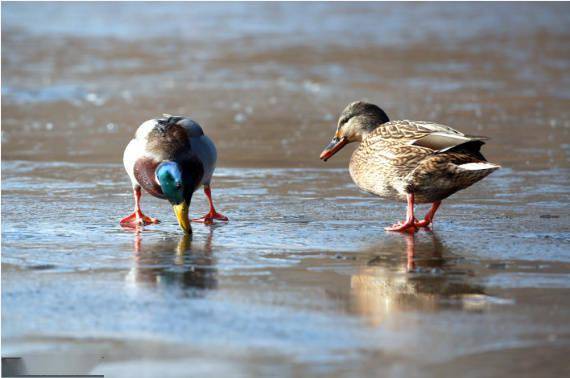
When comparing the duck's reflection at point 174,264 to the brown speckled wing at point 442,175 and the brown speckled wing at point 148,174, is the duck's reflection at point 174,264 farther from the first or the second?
the brown speckled wing at point 442,175

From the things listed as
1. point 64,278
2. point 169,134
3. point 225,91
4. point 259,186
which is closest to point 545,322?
point 64,278

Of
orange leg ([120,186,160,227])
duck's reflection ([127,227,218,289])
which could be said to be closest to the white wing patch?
duck's reflection ([127,227,218,289])

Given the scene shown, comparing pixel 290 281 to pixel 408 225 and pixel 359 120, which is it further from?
pixel 359 120

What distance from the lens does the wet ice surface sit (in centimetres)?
407

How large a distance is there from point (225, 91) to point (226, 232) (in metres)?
7.96

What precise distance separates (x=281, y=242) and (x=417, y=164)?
3.16 feet

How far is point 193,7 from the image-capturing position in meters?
27.7

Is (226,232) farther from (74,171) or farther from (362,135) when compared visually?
(74,171)

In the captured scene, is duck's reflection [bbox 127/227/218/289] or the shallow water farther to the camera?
duck's reflection [bbox 127/227/218/289]

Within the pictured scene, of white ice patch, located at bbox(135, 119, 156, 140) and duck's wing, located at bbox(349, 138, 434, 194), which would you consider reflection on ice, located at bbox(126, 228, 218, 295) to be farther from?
duck's wing, located at bbox(349, 138, 434, 194)

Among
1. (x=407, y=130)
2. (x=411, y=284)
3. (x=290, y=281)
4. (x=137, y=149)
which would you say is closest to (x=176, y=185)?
(x=137, y=149)

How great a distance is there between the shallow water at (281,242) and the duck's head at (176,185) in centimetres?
18

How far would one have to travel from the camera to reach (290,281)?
5031 millimetres

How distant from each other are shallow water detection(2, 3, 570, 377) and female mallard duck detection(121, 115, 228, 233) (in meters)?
0.18
